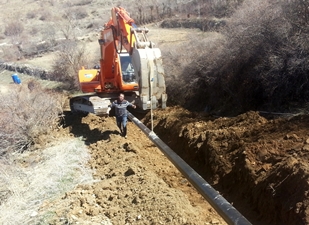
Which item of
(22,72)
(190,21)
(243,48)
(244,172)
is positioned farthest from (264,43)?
(22,72)

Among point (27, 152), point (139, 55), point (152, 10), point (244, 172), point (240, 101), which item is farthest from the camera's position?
point (152, 10)

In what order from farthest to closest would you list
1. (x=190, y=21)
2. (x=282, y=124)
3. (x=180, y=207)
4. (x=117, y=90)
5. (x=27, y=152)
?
(x=190, y=21)
(x=117, y=90)
(x=27, y=152)
(x=282, y=124)
(x=180, y=207)

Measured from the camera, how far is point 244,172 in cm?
675

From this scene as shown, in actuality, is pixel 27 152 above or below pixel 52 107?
below

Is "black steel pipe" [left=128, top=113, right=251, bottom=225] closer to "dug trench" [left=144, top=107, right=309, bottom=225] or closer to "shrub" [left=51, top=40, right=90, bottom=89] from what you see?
"dug trench" [left=144, top=107, right=309, bottom=225]

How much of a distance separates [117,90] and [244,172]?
6958mm

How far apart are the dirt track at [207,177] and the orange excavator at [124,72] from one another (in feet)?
5.27

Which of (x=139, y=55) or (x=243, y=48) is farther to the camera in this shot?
(x=243, y=48)

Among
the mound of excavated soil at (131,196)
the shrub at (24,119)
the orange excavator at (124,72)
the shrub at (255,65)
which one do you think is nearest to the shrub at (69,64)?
the orange excavator at (124,72)

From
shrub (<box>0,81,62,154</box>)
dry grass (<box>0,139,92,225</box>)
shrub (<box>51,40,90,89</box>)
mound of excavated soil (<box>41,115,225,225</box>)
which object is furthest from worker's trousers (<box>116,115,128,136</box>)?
shrub (<box>51,40,90,89</box>)

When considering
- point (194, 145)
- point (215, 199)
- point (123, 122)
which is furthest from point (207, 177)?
point (123, 122)

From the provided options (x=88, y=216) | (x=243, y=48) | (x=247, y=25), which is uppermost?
(x=247, y=25)

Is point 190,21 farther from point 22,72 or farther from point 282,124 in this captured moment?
point 282,124

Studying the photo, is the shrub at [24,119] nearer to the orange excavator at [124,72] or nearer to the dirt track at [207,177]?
the orange excavator at [124,72]
